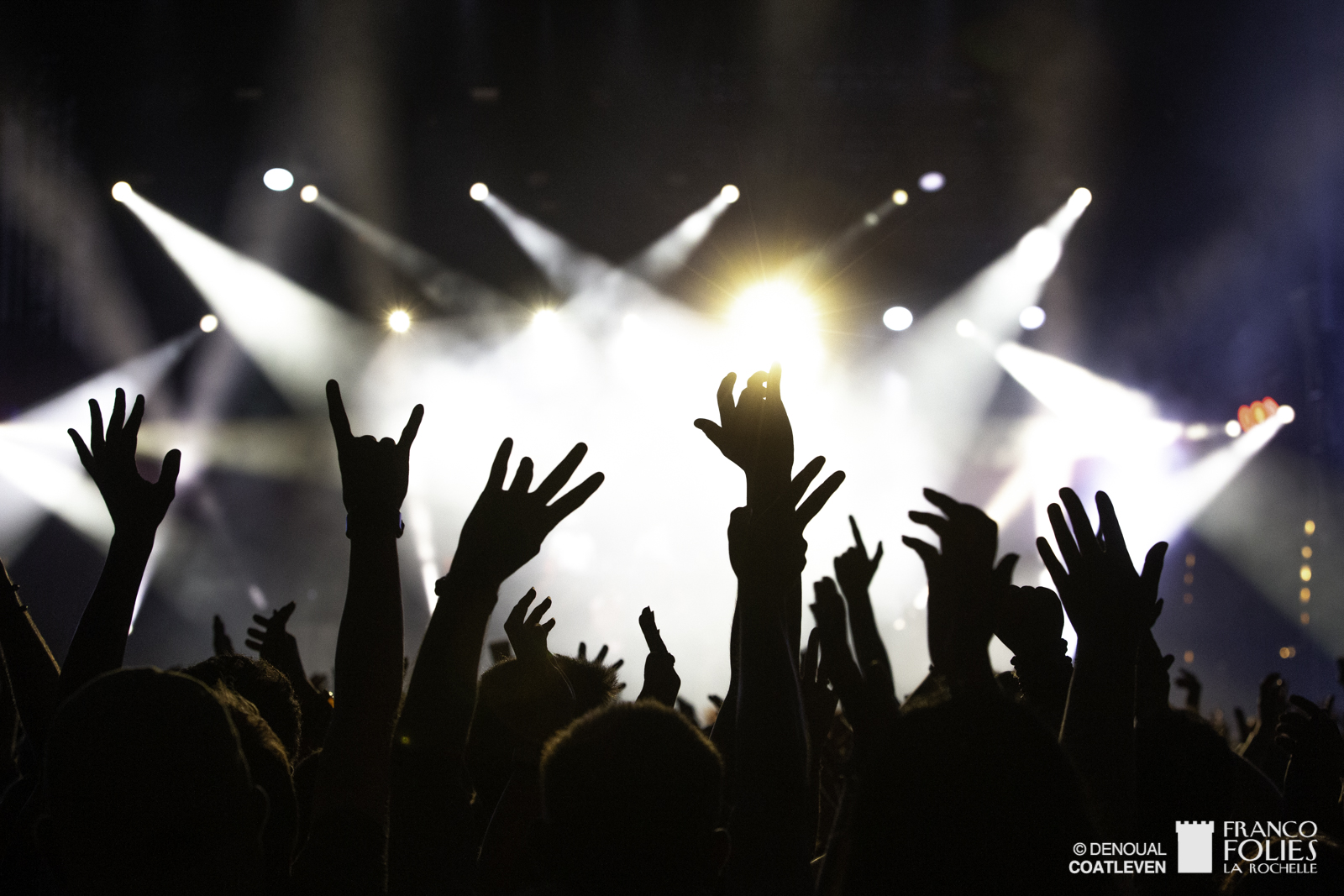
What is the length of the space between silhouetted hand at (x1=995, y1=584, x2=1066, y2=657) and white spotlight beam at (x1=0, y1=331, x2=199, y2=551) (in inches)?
437

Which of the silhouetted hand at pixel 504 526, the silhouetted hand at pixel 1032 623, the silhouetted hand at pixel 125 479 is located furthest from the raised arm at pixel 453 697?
the silhouetted hand at pixel 1032 623

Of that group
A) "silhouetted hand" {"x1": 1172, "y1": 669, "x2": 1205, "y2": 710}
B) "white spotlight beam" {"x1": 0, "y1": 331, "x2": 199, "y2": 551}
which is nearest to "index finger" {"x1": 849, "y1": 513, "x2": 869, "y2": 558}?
"silhouetted hand" {"x1": 1172, "y1": 669, "x2": 1205, "y2": 710}

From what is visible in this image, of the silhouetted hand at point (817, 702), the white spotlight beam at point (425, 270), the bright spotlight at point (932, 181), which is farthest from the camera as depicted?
the white spotlight beam at point (425, 270)

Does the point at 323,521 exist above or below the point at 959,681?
above

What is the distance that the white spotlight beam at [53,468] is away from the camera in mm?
10734

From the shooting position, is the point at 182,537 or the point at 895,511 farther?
the point at 895,511

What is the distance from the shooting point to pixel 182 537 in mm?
13148

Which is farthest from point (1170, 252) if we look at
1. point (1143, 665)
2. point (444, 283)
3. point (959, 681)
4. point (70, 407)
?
point (70, 407)

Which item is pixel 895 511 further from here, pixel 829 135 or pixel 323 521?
pixel 323 521

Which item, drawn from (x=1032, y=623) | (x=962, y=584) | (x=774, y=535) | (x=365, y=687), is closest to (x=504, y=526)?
(x=365, y=687)

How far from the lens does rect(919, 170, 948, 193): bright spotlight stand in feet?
38.2

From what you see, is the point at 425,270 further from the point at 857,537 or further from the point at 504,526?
the point at 857,537

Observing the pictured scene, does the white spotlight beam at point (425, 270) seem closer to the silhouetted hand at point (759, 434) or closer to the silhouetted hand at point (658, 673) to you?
the silhouetted hand at point (658, 673)

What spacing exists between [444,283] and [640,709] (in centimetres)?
1269
